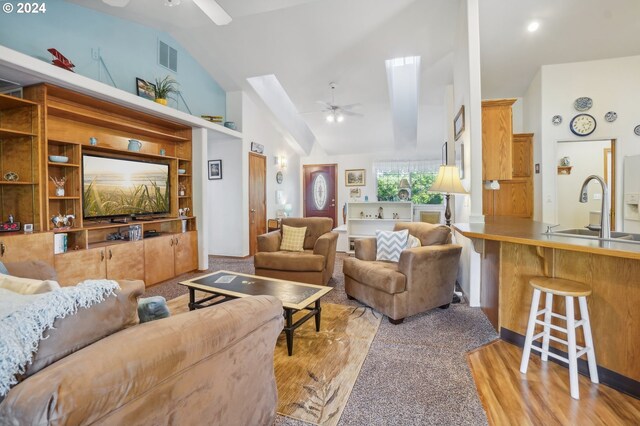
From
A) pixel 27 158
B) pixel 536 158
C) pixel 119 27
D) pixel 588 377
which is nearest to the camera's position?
pixel 588 377

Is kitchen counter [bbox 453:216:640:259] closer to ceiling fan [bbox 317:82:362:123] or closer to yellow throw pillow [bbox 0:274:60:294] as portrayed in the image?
yellow throw pillow [bbox 0:274:60:294]

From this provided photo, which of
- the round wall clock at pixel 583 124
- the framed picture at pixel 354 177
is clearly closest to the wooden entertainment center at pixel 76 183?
the framed picture at pixel 354 177

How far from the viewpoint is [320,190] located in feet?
28.1

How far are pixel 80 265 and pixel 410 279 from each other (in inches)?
127

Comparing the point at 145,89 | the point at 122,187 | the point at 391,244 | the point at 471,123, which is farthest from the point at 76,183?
the point at 471,123

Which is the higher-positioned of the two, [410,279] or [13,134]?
[13,134]

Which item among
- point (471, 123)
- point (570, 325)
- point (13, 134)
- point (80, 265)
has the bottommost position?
point (570, 325)

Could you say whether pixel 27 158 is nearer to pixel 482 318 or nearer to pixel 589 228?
pixel 482 318

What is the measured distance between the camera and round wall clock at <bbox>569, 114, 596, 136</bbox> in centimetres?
424

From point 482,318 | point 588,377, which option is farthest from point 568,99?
point 588,377

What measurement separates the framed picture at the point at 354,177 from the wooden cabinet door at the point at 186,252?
187 inches

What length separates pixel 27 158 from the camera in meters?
2.78

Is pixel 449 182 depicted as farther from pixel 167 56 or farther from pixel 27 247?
pixel 167 56

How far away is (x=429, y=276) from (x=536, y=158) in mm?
3171
